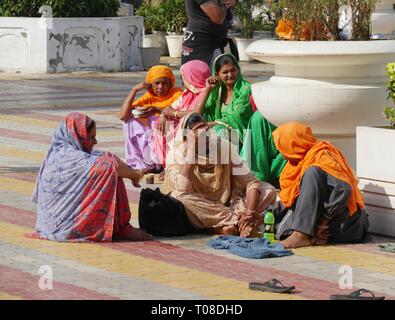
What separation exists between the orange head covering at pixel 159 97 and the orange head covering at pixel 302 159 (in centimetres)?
309

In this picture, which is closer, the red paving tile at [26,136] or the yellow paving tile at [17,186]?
the yellow paving tile at [17,186]

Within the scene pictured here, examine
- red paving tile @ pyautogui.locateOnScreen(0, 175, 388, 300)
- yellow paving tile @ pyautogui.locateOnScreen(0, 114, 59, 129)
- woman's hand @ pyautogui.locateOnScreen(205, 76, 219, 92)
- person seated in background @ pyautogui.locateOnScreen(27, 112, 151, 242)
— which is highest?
woman's hand @ pyautogui.locateOnScreen(205, 76, 219, 92)

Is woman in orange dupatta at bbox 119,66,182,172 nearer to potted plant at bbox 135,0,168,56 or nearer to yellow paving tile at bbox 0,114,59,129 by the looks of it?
yellow paving tile at bbox 0,114,59,129

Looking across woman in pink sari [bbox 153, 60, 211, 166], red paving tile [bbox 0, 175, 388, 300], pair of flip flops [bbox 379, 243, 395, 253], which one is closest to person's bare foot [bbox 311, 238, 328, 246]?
pair of flip flops [bbox 379, 243, 395, 253]

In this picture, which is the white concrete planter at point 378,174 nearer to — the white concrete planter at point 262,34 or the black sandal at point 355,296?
the black sandal at point 355,296

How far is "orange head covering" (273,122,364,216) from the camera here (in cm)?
902

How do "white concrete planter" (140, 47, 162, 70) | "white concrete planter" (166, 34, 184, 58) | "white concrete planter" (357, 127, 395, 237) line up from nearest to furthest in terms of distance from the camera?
"white concrete planter" (357, 127, 395, 237)
"white concrete planter" (140, 47, 162, 70)
"white concrete planter" (166, 34, 184, 58)

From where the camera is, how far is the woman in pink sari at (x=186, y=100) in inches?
459

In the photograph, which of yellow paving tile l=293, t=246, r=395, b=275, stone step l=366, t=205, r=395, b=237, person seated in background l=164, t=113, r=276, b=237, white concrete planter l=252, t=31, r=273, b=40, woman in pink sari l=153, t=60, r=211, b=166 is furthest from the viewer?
white concrete planter l=252, t=31, r=273, b=40

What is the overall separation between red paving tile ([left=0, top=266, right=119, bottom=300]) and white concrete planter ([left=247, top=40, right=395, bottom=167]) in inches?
109

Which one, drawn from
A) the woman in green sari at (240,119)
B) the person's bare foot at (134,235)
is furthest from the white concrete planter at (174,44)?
the person's bare foot at (134,235)

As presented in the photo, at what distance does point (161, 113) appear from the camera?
1198cm
